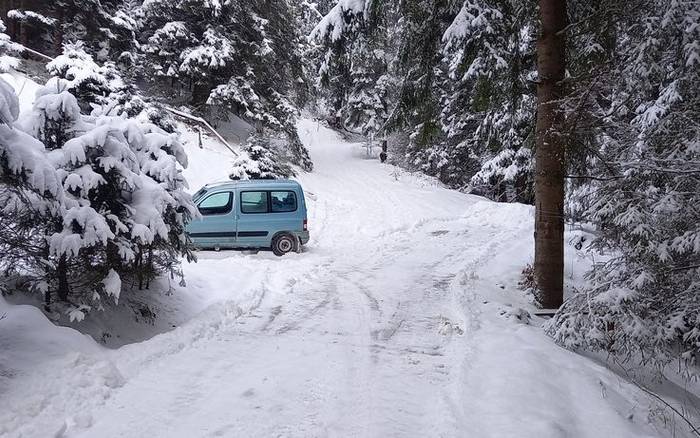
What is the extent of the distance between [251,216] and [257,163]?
221 inches

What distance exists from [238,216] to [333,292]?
491 cm

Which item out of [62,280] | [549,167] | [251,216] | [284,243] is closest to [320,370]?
[62,280]

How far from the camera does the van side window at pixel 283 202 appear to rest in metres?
13.3

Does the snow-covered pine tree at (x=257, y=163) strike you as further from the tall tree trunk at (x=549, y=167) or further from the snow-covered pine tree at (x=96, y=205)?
the tall tree trunk at (x=549, y=167)

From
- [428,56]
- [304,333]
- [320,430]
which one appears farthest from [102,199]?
[428,56]

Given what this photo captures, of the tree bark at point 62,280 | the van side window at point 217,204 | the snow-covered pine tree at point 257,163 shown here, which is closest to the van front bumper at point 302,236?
the van side window at point 217,204

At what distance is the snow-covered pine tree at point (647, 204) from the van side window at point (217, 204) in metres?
9.01

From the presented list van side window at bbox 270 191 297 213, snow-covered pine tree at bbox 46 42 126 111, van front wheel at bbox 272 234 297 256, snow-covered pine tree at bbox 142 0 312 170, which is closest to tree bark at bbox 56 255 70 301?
A: snow-covered pine tree at bbox 46 42 126 111

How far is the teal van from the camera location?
12.9 meters

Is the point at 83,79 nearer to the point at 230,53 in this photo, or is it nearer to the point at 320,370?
the point at 320,370

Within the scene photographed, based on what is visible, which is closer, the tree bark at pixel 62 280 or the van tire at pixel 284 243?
the tree bark at pixel 62 280

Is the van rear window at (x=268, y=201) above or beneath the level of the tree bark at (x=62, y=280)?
above

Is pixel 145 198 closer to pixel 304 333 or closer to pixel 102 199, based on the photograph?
pixel 102 199

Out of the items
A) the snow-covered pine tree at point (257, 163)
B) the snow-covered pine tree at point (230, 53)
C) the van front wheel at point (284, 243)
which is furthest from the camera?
the snow-covered pine tree at point (230, 53)
